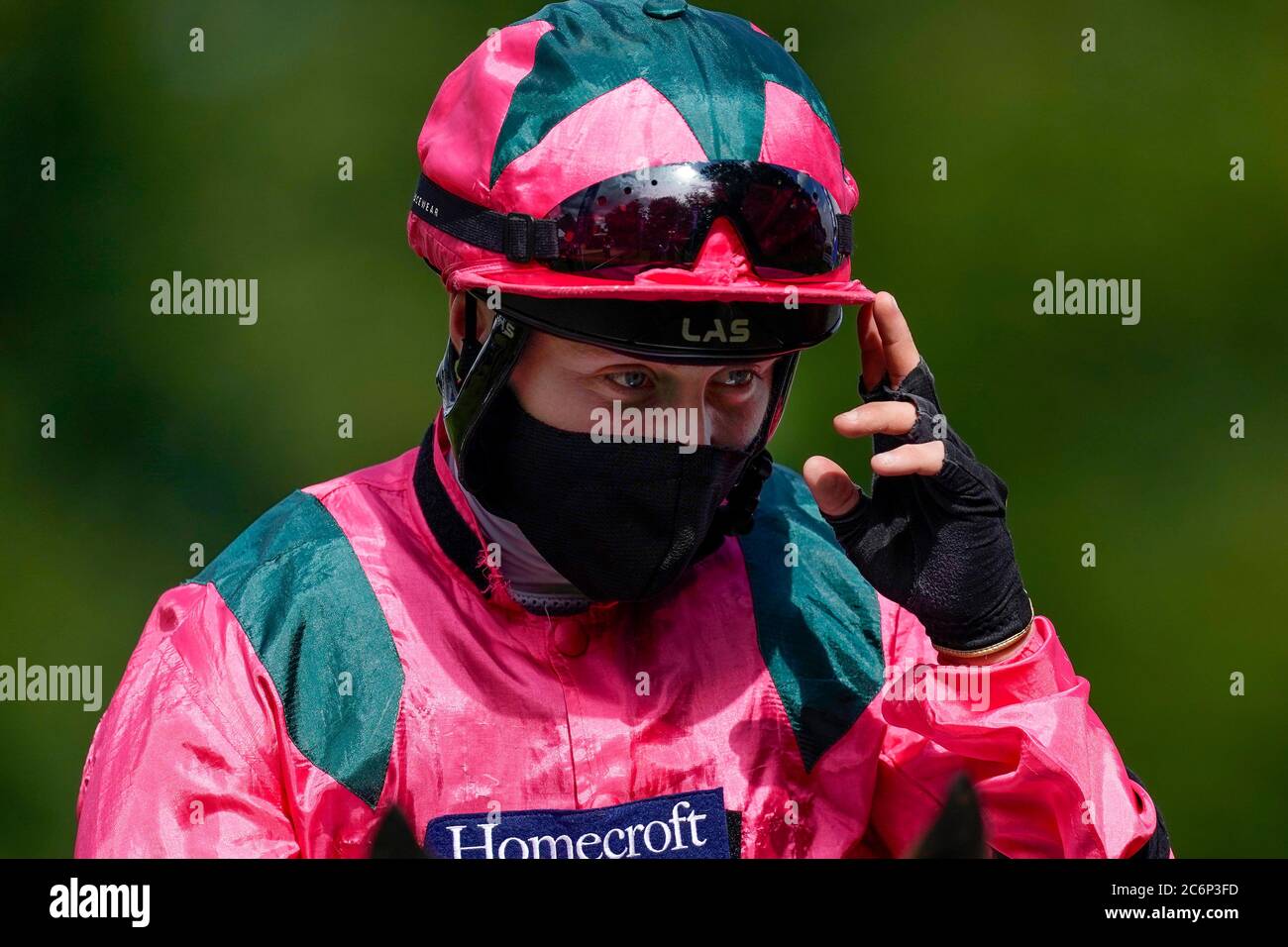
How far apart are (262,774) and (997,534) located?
999 mm

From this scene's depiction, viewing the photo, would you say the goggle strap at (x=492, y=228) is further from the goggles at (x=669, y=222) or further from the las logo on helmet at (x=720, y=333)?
the las logo on helmet at (x=720, y=333)

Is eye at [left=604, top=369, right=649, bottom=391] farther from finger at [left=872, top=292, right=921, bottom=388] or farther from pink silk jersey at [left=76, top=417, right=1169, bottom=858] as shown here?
finger at [left=872, top=292, right=921, bottom=388]

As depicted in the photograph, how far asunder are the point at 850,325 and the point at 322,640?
316 centimetres

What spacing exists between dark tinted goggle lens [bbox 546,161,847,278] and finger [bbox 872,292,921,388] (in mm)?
A: 243

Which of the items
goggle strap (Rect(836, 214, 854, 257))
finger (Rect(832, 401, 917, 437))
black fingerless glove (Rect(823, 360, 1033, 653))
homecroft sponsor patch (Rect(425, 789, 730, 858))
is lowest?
homecroft sponsor patch (Rect(425, 789, 730, 858))

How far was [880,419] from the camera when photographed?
2.10 metres

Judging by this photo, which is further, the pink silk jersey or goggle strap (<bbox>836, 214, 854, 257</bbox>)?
goggle strap (<bbox>836, 214, 854, 257</bbox>)

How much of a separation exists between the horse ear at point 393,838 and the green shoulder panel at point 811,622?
81cm

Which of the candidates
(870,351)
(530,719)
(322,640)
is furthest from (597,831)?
(870,351)

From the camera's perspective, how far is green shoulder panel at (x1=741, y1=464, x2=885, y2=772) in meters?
2.17

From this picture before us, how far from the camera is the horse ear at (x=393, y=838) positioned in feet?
4.73

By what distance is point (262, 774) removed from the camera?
6.29ft

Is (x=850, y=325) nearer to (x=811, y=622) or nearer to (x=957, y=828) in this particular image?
(x=811, y=622)

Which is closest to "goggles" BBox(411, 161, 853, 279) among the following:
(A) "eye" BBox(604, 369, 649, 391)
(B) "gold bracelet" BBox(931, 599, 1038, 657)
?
(A) "eye" BBox(604, 369, 649, 391)
